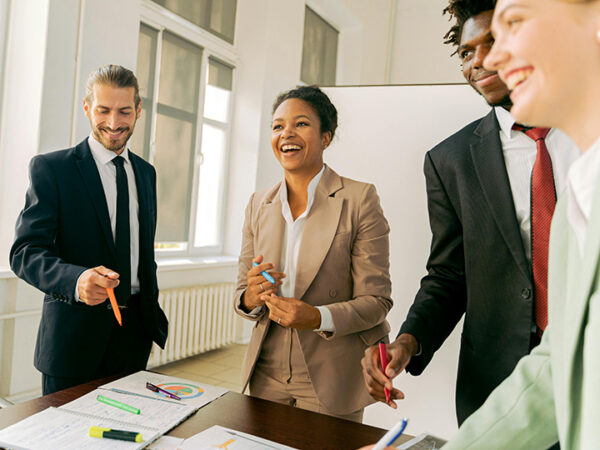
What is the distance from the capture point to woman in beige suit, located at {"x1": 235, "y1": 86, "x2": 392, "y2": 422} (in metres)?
1.51

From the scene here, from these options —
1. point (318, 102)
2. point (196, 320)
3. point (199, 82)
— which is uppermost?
point (199, 82)

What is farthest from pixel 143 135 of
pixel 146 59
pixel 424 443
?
pixel 424 443

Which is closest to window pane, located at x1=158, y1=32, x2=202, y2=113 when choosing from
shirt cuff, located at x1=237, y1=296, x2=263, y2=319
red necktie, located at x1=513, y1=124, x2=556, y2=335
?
shirt cuff, located at x1=237, y1=296, x2=263, y2=319

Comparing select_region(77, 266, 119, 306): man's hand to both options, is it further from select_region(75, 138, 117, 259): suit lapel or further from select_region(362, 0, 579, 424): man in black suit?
select_region(362, 0, 579, 424): man in black suit

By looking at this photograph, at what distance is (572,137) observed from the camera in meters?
0.55

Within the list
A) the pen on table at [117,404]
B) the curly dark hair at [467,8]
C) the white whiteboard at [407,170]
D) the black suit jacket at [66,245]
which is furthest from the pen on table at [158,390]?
the white whiteboard at [407,170]

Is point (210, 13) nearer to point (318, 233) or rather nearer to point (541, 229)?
point (318, 233)

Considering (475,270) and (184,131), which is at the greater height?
(184,131)

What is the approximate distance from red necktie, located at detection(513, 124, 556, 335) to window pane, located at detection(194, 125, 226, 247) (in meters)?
4.30

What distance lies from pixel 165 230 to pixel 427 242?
119 inches

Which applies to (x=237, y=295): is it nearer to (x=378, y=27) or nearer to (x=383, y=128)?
(x=383, y=128)

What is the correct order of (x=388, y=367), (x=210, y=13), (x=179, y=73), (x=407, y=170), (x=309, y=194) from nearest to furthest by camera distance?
(x=388, y=367), (x=309, y=194), (x=407, y=170), (x=179, y=73), (x=210, y=13)

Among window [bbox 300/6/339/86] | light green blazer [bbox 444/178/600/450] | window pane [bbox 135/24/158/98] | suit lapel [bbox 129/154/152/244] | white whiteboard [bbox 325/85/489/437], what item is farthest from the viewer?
window [bbox 300/6/339/86]

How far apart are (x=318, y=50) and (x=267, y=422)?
240 inches
